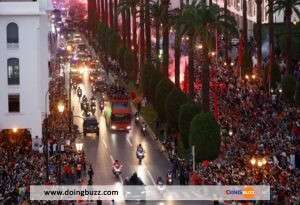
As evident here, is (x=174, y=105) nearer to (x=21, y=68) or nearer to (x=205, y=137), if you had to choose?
(x=205, y=137)

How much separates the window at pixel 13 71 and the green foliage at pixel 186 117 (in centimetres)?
1302

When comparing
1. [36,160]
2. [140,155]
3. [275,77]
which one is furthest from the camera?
[275,77]

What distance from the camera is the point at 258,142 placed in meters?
61.3

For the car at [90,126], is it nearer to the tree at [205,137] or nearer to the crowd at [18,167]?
the crowd at [18,167]

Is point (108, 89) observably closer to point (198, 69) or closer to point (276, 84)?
point (198, 69)

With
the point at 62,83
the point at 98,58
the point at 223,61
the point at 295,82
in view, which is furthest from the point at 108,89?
the point at 98,58

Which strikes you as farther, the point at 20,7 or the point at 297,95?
the point at 297,95

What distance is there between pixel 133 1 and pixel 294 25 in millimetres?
17676

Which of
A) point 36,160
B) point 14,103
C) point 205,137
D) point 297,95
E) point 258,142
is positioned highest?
point 297,95

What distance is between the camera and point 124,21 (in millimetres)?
120625

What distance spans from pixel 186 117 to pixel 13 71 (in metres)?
14.0

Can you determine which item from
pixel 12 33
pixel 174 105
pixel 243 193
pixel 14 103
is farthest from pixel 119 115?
pixel 243 193

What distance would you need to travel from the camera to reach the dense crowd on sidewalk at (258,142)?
166 ft

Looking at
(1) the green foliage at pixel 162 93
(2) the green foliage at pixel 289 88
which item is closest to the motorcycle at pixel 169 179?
(1) the green foliage at pixel 162 93
